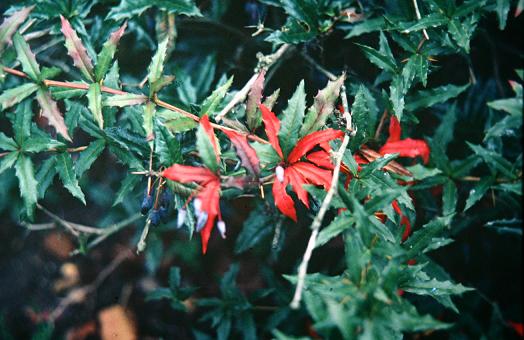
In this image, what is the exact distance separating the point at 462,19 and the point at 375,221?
2.32 feet

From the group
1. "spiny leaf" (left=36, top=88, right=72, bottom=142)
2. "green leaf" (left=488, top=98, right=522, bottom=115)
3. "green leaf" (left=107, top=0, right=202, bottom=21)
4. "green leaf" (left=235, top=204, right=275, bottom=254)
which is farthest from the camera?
"green leaf" (left=235, top=204, right=275, bottom=254)

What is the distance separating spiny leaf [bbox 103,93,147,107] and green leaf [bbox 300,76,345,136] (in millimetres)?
387

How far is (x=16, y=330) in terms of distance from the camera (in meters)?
2.16

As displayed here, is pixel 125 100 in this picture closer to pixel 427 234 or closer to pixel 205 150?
pixel 205 150

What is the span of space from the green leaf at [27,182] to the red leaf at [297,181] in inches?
26.0

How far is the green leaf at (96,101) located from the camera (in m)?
1.04

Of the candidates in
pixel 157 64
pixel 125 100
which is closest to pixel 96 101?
pixel 125 100

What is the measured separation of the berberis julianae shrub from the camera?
0.91 meters

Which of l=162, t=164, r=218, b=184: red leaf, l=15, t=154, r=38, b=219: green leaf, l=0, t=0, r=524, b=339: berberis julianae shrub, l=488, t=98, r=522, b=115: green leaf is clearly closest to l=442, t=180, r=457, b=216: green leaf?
l=0, t=0, r=524, b=339: berberis julianae shrub

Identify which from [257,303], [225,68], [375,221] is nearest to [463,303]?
[257,303]

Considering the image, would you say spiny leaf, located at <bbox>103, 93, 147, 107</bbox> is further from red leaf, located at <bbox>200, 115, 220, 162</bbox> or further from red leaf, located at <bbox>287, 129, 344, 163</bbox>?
red leaf, located at <bbox>287, 129, 344, 163</bbox>

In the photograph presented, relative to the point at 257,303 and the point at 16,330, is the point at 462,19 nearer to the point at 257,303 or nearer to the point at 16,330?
the point at 257,303

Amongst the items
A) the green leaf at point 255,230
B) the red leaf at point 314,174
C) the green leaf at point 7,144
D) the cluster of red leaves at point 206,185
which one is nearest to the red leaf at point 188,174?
the cluster of red leaves at point 206,185

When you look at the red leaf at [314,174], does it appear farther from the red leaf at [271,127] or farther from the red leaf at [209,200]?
the red leaf at [209,200]
